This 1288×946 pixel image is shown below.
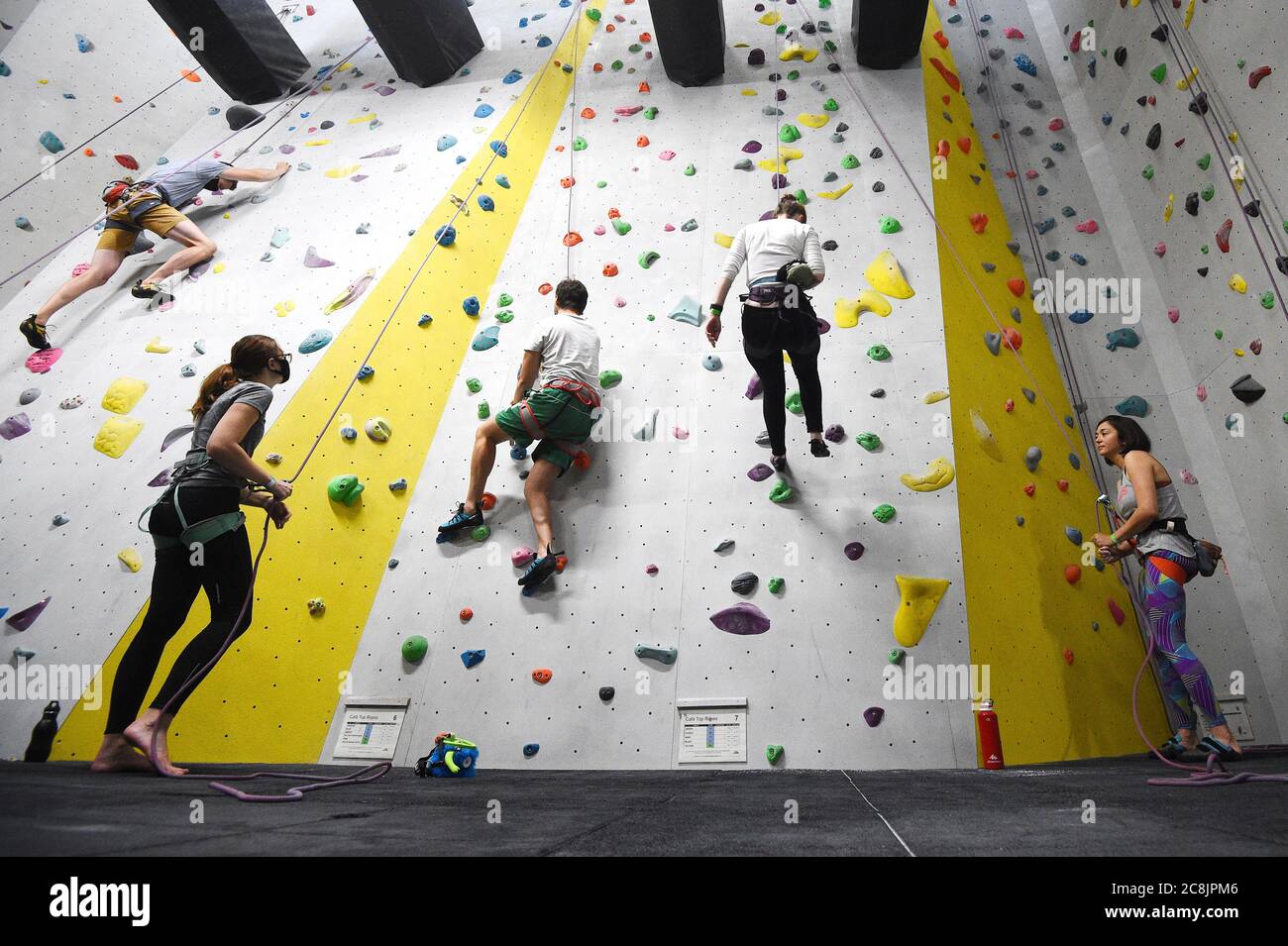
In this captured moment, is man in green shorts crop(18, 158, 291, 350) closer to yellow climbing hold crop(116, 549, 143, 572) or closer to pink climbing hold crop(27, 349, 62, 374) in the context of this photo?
pink climbing hold crop(27, 349, 62, 374)

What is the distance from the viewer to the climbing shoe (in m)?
2.62

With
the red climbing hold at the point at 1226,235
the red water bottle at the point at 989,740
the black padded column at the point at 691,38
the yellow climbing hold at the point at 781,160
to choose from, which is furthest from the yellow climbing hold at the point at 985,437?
the black padded column at the point at 691,38

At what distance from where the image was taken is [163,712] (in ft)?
6.27

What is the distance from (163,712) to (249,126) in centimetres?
444

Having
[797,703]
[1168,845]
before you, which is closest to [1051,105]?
[797,703]

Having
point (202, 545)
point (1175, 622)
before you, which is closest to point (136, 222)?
point (202, 545)

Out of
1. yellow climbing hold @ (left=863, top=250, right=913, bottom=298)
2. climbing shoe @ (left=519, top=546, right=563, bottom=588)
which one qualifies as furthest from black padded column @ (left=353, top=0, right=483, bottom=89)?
climbing shoe @ (left=519, top=546, right=563, bottom=588)

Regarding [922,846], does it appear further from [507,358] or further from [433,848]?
[507,358]

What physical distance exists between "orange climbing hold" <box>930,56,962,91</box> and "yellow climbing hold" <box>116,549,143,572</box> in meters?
4.73

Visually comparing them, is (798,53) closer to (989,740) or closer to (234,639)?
(989,740)

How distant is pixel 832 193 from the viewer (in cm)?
367

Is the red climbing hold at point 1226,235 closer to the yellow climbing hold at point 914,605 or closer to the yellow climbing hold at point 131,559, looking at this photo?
the yellow climbing hold at point 914,605

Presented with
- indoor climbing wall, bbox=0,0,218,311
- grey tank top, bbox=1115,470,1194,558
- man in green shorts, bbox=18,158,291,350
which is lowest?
grey tank top, bbox=1115,470,1194,558

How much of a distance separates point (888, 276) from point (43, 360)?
4.03 m
